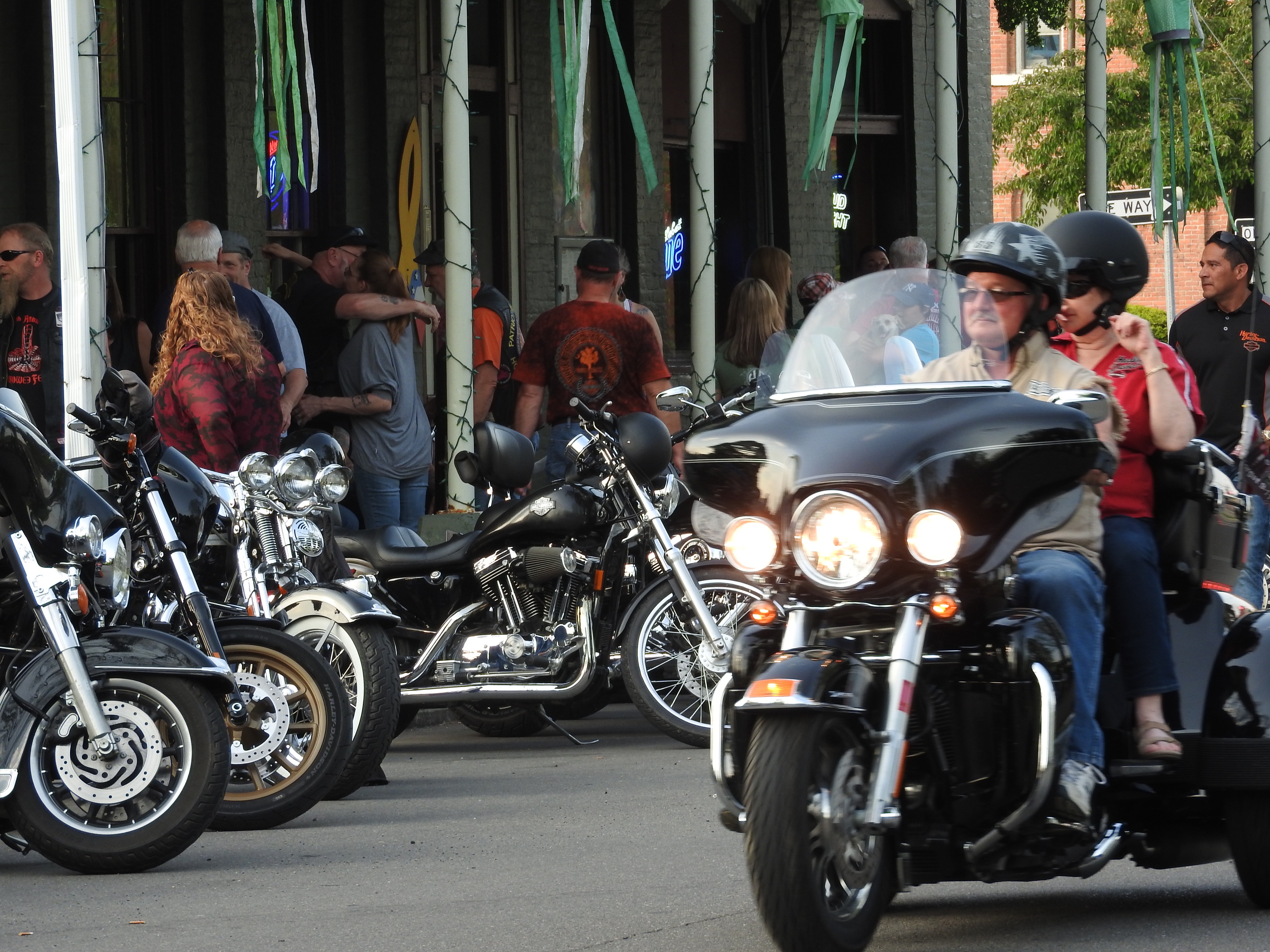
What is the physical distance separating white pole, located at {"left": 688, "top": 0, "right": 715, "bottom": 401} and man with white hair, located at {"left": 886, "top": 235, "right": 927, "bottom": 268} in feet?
4.85

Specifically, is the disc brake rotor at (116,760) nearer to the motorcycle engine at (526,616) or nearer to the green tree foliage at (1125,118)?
the motorcycle engine at (526,616)

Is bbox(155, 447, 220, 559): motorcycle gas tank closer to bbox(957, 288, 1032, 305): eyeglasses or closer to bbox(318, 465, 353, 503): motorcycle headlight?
bbox(318, 465, 353, 503): motorcycle headlight

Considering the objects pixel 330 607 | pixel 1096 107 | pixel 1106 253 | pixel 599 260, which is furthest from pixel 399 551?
pixel 1096 107

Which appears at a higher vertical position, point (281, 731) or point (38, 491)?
point (38, 491)

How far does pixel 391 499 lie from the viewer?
11844 mm

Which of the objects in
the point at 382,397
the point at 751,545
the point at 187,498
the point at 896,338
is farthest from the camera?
the point at 382,397

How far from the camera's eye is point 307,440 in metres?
8.59

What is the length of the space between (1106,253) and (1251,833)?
1.45m

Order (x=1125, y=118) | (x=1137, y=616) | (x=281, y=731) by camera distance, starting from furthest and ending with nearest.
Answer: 1. (x=1125, y=118)
2. (x=281, y=731)
3. (x=1137, y=616)

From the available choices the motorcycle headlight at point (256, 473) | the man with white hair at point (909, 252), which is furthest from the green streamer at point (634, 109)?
the motorcycle headlight at point (256, 473)

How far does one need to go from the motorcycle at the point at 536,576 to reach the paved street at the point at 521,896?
119 cm

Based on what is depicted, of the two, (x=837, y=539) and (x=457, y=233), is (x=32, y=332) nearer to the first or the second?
(x=457, y=233)

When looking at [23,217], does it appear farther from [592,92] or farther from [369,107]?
[592,92]

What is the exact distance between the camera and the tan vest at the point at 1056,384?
512 centimetres
